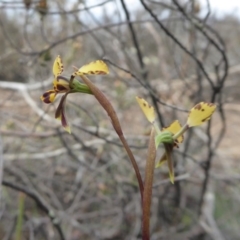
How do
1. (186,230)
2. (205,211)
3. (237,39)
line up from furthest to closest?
(237,39), (186,230), (205,211)

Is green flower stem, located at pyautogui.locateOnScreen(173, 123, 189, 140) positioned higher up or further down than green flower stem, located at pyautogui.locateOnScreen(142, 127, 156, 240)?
higher up

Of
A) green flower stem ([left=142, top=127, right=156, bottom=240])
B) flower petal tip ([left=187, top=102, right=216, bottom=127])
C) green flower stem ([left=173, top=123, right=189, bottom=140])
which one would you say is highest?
flower petal tip ([left=187, top=102, right=216, bottom=127])

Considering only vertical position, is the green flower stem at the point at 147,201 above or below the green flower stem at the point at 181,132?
below

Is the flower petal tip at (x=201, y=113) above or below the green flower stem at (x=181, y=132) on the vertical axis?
above

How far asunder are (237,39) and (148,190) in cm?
387

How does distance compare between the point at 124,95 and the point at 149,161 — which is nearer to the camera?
the point at 149,161

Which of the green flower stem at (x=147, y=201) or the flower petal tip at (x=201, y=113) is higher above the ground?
the flower petal tip at (x=201, y=113)

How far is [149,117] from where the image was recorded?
0.46m

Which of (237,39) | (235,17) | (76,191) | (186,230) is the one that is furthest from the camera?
(237,39)

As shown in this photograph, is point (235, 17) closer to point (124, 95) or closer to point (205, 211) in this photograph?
point (124, 95)

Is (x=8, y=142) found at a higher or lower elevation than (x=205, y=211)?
higher

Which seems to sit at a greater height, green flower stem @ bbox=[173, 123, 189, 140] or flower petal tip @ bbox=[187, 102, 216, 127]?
flower petal tip @ bbox=[187, 102, 216, 127]

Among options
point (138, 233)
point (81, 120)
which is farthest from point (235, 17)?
point (138, 233)

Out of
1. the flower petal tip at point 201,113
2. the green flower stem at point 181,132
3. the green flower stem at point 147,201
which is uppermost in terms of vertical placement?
the flower petal tip at point 201,113
